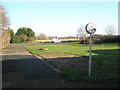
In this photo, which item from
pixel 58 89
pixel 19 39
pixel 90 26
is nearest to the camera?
pixel 58 89

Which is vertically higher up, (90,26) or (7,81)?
(90,26)

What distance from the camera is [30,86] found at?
518cm

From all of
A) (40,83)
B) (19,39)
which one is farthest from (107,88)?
Answer: (19,39)

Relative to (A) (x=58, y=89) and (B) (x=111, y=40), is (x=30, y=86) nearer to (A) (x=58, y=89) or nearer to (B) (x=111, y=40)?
(A) (x=58, y=89)

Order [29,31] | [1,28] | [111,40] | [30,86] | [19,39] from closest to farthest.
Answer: [30,86]
[1,28]
[111,40]
[19,39]
[29,31]

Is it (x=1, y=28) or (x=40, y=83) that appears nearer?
(x=40, y=83)

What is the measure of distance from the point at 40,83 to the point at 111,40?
146 feet

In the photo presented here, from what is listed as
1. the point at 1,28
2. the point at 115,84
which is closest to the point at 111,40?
the point at 1,28

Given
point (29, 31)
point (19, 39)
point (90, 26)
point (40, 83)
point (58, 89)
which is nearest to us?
point (58, 89)

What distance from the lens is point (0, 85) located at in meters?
5.45

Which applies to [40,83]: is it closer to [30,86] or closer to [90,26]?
[30,86]

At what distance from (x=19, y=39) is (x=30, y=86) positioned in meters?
60.2

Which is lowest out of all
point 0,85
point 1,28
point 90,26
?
point 0,85

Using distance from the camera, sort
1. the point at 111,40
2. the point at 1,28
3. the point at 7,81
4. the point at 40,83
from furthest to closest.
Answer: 1. the point at 111,40
2. the point at 1,28
3. the point at 7,81
4. the point at 40,83
